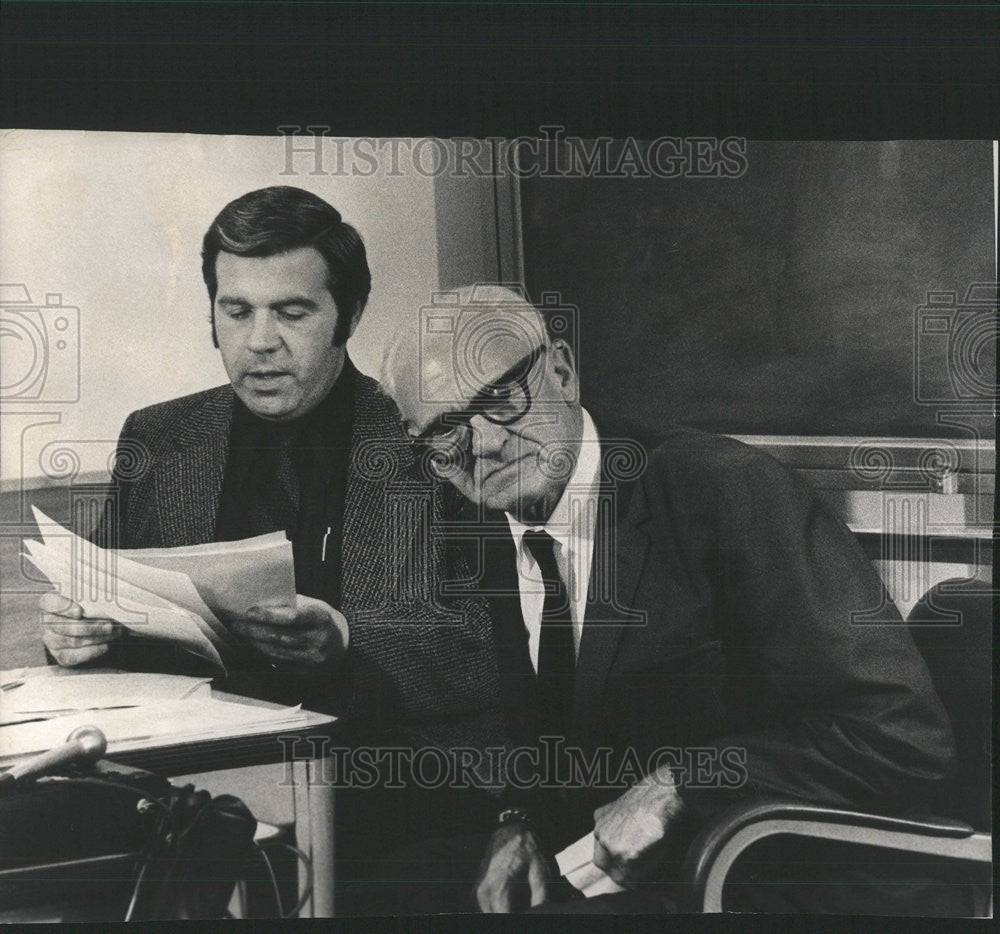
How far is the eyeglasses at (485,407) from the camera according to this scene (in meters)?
2.62

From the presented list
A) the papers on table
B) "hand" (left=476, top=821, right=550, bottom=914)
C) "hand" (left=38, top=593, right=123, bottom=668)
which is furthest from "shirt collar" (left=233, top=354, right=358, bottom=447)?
the papers on table

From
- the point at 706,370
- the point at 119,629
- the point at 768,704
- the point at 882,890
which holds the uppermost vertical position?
the point at 706,370

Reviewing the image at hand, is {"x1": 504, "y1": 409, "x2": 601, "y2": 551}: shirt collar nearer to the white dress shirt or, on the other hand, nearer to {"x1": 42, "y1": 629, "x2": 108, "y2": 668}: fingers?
the white dress shirt

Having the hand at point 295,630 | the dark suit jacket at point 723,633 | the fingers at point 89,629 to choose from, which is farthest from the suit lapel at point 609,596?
the fingers at point 89,629

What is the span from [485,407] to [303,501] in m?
0.53

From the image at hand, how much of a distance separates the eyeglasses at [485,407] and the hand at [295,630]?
1.66 ft

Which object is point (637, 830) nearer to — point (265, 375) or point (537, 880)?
point (537, 880)

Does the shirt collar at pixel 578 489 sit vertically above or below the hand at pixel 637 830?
above

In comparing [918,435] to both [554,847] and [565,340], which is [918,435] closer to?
[565,340]

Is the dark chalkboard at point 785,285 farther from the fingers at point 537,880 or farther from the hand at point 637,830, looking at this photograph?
the fingers at point 537,880

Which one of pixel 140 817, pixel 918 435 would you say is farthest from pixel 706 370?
pixel 140 817

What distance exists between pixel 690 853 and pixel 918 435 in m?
1.22

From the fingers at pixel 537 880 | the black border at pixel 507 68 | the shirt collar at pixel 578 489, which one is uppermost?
the black border at pixel 507 68

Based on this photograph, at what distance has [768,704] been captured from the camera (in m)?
2.60
